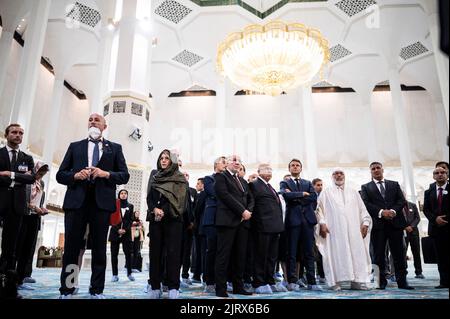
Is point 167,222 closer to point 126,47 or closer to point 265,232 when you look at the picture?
point 265,232

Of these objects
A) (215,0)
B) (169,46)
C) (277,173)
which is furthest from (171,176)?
(277,173)

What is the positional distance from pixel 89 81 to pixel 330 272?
1300cm

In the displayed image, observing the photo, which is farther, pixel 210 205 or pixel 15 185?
pixel 210 205

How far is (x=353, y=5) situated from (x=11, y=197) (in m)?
10.8

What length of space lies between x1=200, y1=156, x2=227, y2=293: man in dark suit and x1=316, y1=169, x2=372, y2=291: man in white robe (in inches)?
49.4

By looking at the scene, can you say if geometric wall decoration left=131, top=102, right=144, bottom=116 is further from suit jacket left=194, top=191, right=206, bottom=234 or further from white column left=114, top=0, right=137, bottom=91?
suit jacket left=194, top=191, right=206, bottom=234

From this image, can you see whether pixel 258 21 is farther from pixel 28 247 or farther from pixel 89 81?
pixel 28 247

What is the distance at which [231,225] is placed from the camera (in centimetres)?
315

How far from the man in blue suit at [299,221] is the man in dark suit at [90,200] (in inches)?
79.2

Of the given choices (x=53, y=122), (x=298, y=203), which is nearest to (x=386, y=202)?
(x=298, y=203)

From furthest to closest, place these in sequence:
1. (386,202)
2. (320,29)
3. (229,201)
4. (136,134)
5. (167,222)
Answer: (320,29) → (136,134) → (386,202) → (229,201) → (167,222)
